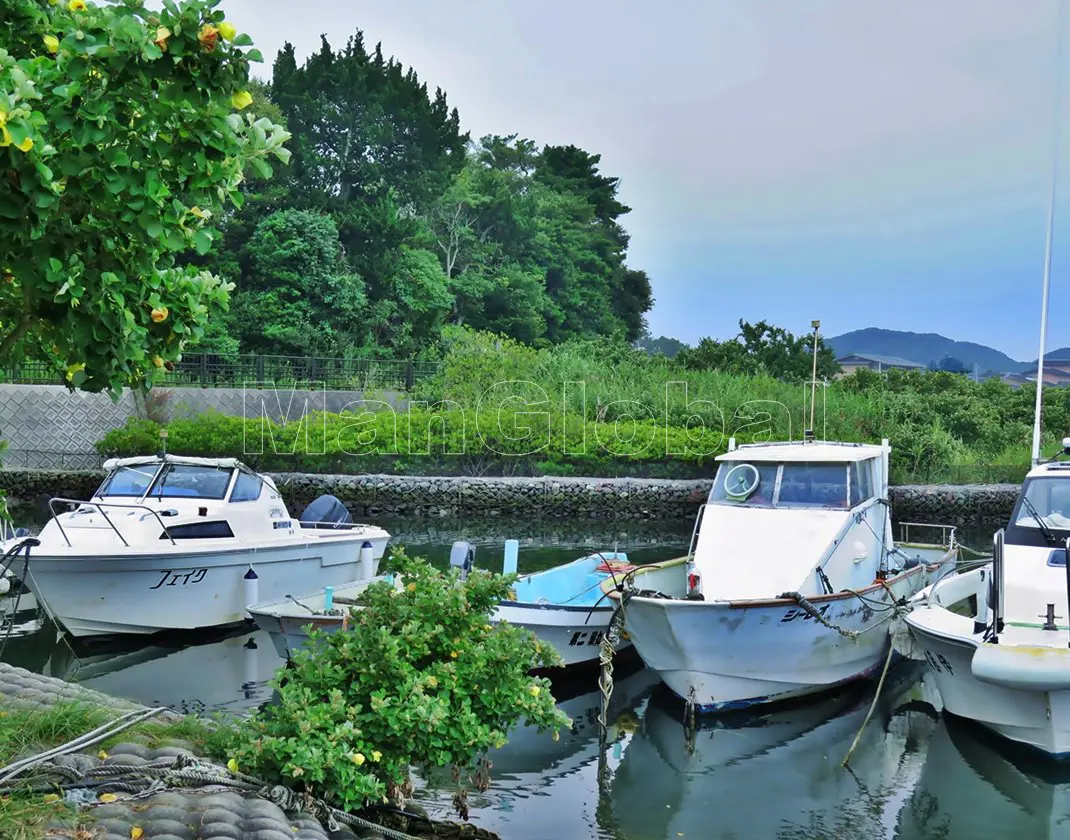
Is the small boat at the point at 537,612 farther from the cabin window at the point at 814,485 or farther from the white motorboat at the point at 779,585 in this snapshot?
the cabin window at the point at 814,485

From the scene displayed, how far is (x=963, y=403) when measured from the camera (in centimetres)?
3197

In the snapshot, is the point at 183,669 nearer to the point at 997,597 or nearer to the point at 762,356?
the point at 997,597

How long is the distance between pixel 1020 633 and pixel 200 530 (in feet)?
30.8

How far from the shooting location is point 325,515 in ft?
50.3

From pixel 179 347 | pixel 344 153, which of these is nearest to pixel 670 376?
pixel 344 153

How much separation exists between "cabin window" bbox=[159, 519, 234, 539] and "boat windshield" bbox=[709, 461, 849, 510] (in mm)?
6206

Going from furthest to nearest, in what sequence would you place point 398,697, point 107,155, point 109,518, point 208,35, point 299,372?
1. point 299,372
2. point 109,518
3. point 398,697
4. point 107,155
5. point 208,35

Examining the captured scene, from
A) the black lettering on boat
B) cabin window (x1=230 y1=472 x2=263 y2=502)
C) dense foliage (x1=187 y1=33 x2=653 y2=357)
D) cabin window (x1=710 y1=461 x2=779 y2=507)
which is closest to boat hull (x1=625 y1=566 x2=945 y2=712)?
cabin window (x1=710 y1=461 x2=779 y2=507)

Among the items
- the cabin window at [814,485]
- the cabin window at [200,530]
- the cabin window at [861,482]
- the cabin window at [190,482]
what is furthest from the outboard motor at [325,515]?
the cabin window at [861,482]

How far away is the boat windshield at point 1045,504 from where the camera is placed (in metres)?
10.2

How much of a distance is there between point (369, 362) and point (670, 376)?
1053 cm

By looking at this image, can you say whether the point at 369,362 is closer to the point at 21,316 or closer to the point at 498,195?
the point at 498,195

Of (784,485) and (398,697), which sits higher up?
(784,485)

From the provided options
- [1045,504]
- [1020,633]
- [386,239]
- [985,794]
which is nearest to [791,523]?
[1045,504]
